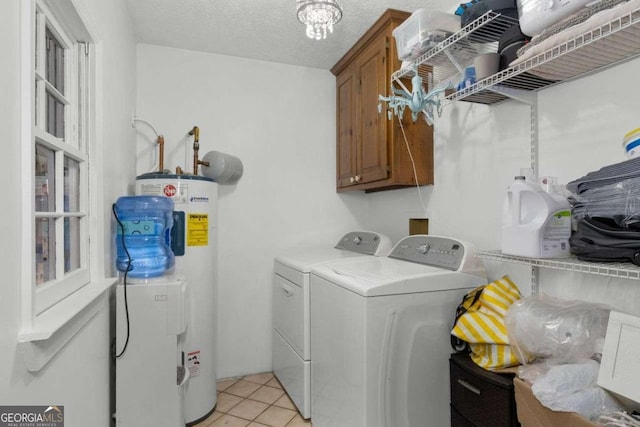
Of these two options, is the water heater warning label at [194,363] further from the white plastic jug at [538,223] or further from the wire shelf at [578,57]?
the wire shelf at [578,57]

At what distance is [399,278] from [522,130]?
2.86 feet

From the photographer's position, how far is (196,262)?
2.14 m

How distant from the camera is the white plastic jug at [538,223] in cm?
112

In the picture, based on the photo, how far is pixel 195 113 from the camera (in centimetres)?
261

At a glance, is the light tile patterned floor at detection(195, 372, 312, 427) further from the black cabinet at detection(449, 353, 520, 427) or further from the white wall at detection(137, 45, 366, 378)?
the black cabinet at detection(449, 353, 520, 427)

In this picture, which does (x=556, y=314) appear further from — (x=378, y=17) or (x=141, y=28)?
(x=141, y=28)

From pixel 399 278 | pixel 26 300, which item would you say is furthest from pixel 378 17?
pixel 26 300

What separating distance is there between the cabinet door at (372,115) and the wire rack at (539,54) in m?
0.44

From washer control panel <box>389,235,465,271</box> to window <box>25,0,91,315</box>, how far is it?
157 centimetres

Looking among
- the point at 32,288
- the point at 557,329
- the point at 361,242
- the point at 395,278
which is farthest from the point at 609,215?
the point at 361,242

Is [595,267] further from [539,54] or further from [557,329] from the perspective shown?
[539,54]

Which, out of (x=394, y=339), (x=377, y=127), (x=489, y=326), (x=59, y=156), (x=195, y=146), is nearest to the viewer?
(x=59, y=156)

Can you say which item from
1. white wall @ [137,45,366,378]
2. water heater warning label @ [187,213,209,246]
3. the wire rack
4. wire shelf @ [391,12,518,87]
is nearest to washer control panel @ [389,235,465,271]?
the wire rack

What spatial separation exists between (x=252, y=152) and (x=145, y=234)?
3.91 ft
